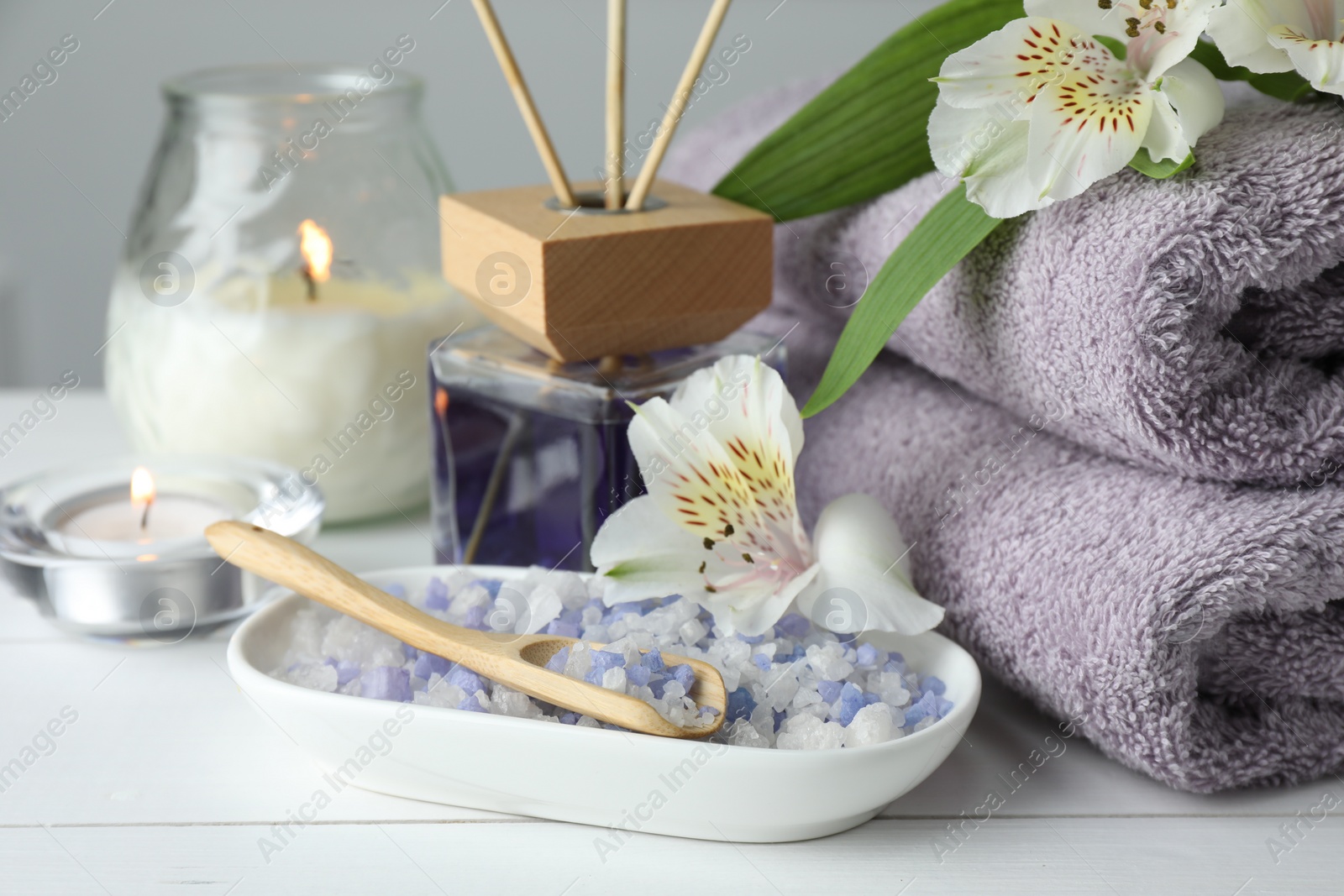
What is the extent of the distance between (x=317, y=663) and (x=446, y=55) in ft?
2.59

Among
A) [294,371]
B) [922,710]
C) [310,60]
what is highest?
[310,60]

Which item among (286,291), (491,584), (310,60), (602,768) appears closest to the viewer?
(602,768)

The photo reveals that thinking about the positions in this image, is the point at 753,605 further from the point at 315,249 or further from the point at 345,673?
the point at 315,249

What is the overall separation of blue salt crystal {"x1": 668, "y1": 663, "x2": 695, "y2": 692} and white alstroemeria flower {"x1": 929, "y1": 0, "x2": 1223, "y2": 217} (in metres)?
0.16

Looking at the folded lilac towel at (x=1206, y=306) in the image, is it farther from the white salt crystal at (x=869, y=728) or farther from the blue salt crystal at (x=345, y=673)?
the blue salt crystal at (x=345, y=673)

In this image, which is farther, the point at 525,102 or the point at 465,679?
the point at 525,102

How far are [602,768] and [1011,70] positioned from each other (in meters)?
0.24

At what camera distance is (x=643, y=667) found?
0.35 meters

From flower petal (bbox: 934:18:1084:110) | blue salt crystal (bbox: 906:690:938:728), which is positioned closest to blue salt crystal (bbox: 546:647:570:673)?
blue salt crystal (bbox: 906:690:938:728)

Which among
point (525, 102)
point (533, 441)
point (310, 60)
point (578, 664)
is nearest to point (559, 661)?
point (578, 664)

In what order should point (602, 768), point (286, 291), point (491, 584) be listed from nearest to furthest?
1. point (602, 768)
2. point (491, 584)
3. point (286, 291)

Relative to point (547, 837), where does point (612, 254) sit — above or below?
above

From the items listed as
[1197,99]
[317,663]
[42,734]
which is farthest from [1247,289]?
[42,734]

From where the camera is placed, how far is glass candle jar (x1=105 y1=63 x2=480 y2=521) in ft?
1.71
